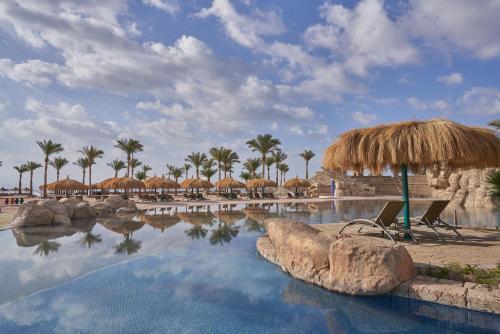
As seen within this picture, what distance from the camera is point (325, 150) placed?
26.6 feet

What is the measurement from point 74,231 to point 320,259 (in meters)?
9.48

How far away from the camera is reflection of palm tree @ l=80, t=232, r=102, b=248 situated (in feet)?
28.9

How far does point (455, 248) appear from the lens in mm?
5992

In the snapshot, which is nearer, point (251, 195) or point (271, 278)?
point (271, 278)

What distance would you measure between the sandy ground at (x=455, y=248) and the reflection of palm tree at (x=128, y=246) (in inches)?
208

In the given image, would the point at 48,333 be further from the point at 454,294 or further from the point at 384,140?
the point at 384,140

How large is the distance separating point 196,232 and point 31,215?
680 cm

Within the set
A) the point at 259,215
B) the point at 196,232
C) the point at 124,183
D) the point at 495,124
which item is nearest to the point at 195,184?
the point at 124,183

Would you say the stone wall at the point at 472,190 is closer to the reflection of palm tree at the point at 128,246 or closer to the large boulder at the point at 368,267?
the large boulder at the point at 368,267

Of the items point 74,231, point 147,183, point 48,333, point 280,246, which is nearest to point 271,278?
point 280,246

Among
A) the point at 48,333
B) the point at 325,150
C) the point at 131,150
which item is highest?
the point at 131,150

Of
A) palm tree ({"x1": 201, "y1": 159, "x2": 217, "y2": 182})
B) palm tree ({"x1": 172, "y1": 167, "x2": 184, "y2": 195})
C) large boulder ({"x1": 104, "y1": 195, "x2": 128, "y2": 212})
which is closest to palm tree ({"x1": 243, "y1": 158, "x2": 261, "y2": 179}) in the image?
palm tree ({"x1": 201, "y1": 159, "x2": 217, "y2": 182})

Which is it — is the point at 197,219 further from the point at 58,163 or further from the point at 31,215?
the point at 58,163

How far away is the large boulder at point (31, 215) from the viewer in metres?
12.2
